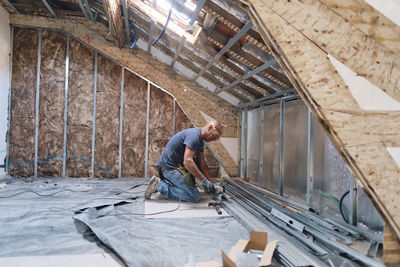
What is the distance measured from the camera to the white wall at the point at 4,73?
4.28m

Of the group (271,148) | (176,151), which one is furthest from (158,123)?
(271,148)

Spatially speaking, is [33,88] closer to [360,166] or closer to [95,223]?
[95,223]

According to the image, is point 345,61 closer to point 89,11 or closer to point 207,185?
point 207,185

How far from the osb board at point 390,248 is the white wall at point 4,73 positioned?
5.72 metres

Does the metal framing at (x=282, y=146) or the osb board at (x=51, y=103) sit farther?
the osb board at (x=51, y=103)

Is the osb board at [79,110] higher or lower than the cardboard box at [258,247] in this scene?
higher

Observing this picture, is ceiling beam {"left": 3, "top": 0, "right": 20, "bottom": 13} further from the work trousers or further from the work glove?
the work glove

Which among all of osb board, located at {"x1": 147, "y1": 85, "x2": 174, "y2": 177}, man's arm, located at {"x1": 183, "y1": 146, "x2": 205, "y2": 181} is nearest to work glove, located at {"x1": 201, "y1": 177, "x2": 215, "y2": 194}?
man's arm, located at {"x1": 183, "y1": 146, "x2": 205, "y2": 181}

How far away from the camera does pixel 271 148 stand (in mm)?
3945

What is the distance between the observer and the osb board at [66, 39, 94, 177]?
4684mm

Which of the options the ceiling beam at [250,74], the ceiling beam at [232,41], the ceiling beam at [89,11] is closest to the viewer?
the ceiling beam at [232,41]

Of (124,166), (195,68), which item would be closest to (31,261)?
(124,166)

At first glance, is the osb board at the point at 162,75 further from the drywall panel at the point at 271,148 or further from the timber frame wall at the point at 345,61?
the timber frame wall at the point at 345,61

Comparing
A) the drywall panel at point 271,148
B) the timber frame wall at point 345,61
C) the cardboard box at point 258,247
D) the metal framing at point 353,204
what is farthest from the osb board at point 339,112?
the drywall panel at point 271,148
